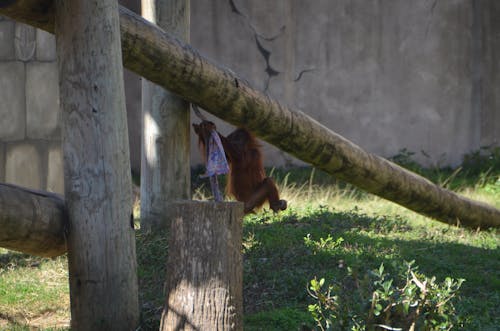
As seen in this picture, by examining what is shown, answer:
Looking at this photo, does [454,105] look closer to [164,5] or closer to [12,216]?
[164,5]

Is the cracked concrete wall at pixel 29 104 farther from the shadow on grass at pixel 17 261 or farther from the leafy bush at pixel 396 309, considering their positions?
the leafy bush at pixel 396 309

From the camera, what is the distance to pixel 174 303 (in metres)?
3.26

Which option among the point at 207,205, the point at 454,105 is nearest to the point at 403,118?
the point at 454,105

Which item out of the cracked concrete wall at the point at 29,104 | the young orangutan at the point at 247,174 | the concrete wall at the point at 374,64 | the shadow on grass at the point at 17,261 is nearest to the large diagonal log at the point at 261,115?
the young orangutan at the point at 247,174

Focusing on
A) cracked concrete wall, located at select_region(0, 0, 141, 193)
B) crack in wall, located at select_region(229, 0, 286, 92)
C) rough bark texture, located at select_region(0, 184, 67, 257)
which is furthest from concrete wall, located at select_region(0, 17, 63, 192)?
rough bark texture, located at select_region(0, 184, 67, 257)

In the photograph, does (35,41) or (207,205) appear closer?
(207,205)

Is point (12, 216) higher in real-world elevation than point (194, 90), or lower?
lower

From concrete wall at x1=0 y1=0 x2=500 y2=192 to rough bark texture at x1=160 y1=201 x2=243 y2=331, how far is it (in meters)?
6.04

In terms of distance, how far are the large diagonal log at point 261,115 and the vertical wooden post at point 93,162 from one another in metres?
0.27

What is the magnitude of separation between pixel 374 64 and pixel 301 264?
16.7 feet

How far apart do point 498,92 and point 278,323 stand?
259 inches

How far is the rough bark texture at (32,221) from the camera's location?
310 cm

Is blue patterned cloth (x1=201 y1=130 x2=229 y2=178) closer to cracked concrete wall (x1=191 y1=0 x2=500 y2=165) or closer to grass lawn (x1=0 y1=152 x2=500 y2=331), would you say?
grass lawn (x1=0 y1=152 x2=500 y2=331)

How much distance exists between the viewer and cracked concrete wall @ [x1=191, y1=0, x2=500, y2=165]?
9398 mm
